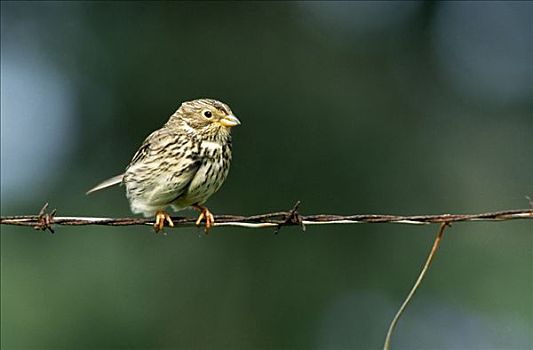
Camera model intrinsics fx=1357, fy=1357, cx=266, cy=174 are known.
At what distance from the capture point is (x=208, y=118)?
270 inches

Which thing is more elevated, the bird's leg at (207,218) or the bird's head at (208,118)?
the bird's head at (208,118)

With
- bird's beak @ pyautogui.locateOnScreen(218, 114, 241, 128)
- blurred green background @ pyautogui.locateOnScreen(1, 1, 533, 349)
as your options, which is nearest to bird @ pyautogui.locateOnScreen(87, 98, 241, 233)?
bird's beak @ pyautogui.locateOnScreen(218, 114, 241, 128)

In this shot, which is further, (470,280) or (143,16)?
(143,16)

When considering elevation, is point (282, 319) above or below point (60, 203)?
below

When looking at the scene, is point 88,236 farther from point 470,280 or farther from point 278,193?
point 470,280

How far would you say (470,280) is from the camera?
55.2 feet

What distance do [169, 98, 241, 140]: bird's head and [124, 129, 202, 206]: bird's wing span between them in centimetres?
8

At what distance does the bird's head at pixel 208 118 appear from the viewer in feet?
22.3

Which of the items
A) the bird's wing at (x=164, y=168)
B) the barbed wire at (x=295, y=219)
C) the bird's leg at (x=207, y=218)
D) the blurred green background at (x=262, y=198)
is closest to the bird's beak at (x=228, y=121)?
the bird's wing at (x=164, y=168)

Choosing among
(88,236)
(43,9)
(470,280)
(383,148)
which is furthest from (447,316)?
(43,9)

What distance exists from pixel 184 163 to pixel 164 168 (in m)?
0.10

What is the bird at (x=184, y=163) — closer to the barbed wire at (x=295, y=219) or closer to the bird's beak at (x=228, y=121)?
the bird's beak at (x=228, y=121)

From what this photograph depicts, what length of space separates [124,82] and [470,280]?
17.0 feet

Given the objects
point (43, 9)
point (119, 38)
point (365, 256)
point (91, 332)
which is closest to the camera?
point (91, 332)
